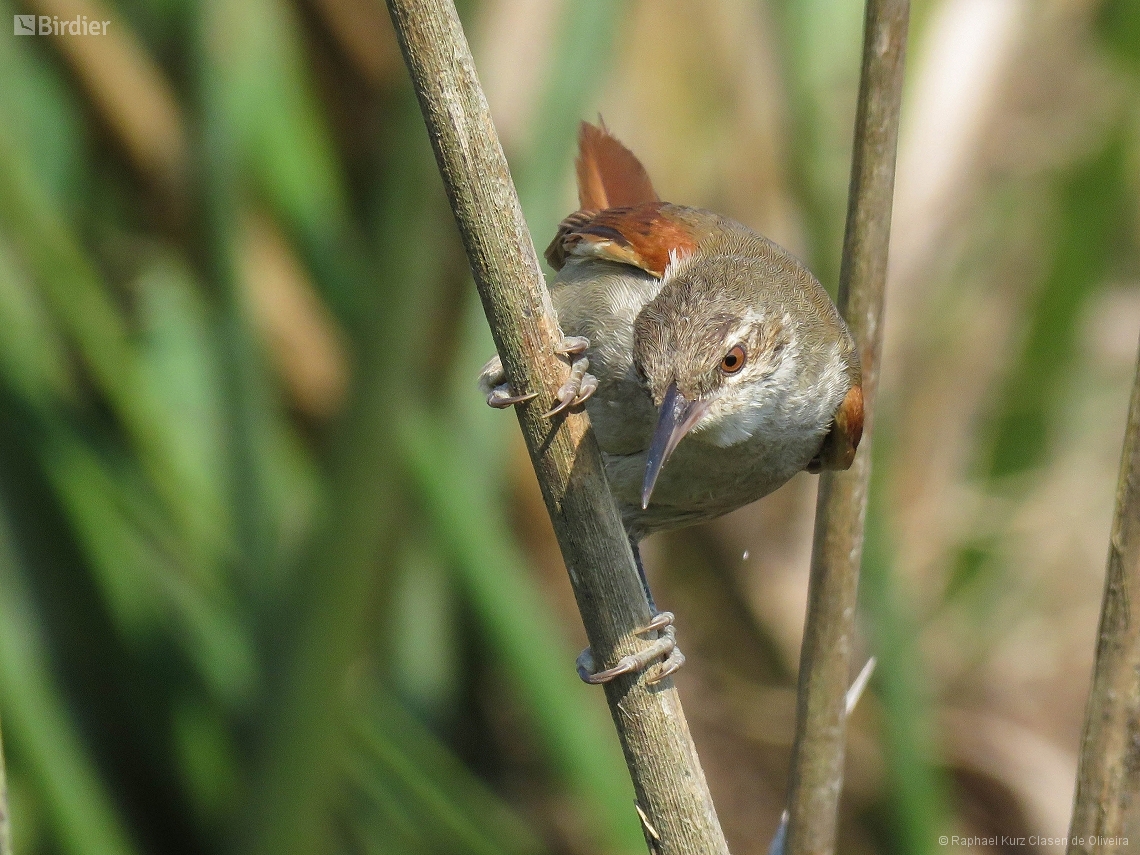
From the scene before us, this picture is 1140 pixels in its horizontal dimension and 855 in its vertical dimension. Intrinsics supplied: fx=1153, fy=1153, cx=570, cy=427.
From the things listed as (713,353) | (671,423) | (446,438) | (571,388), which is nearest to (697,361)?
(713,353)

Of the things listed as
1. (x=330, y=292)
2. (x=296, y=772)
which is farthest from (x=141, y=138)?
(x=296, y=772)

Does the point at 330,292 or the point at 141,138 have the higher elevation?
the point at 141,138

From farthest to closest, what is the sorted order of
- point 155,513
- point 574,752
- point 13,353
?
1. point 155,513
2. point 13,353
3. point 574,752

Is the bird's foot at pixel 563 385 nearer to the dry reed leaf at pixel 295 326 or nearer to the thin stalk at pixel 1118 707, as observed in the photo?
the thin stalk at pixel 1118 707

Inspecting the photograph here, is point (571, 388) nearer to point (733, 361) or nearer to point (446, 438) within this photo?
point (733, 361)

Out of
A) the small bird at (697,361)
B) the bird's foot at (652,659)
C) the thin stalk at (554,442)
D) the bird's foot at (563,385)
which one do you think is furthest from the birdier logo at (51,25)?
the bird's foot at (652,659)

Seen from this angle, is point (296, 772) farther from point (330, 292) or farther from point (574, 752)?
point (330, 292)

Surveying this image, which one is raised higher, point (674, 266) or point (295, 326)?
point (674, 266)
